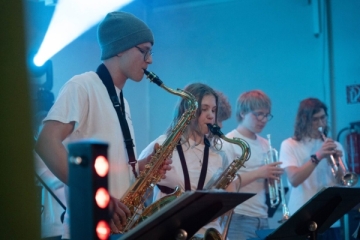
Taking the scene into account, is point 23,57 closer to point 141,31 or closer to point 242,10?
point 141,31

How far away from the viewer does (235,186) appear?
4125 mm

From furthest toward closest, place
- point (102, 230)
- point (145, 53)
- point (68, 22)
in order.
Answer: point (68, 22) < point (145, 53) < point (102, 230)

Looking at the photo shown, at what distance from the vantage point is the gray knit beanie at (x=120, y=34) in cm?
290

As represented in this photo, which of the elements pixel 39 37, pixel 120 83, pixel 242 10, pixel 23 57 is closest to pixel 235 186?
pixel 120 83

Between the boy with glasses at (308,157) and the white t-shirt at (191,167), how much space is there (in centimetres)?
124

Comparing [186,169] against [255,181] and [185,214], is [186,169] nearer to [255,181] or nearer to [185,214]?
[255,181]

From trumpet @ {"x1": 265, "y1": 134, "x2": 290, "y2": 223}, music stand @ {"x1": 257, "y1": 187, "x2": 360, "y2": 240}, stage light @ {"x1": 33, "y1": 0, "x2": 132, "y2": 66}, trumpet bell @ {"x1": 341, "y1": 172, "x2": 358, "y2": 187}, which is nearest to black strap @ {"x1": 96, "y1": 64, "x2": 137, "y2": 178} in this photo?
music stand @ {"x1": 257, "y1": 187, "x2": 360, "y2": 240}

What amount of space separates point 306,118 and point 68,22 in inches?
118

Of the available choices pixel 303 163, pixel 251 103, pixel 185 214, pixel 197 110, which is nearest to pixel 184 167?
pixel 197 110

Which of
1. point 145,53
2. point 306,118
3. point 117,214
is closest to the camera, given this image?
point 117,214

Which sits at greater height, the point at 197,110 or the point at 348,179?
the point at 197,110

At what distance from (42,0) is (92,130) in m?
3.58

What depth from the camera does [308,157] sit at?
488cm

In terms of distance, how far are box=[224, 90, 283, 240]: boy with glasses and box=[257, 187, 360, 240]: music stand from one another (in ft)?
3.92
